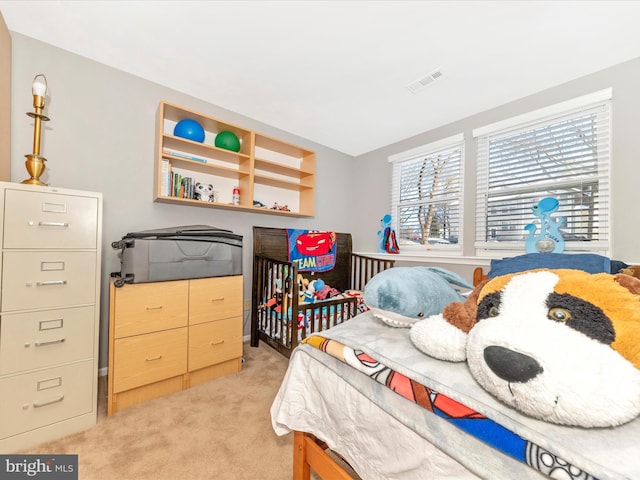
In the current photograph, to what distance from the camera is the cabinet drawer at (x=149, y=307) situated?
1540mm

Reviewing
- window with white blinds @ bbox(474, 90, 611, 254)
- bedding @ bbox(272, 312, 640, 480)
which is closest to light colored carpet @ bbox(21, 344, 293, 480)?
bedding @ bbox(272, 312, 640, 480)

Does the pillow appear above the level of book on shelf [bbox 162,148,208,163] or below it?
below

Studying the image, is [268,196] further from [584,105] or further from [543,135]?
[584,105]

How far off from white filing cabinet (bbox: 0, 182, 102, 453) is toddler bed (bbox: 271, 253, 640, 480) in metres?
1.20

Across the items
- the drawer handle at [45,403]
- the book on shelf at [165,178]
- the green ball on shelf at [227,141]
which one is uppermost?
the green ball on shelf at [227,141]

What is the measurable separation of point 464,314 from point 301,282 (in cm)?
204

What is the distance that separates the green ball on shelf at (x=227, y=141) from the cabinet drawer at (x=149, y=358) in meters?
1.50

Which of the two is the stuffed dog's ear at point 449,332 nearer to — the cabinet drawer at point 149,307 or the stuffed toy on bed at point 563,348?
the stuffed toy on bed at point 563,348

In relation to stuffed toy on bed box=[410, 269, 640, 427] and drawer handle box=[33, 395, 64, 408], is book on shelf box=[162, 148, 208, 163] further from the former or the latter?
stuffed toy on bed box=[410, 269, 640, 427]

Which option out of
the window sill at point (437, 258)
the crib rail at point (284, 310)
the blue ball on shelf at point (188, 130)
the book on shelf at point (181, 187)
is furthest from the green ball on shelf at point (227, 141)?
the window sill at point (437, 258)

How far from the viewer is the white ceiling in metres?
1.41

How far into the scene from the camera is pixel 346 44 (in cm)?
163

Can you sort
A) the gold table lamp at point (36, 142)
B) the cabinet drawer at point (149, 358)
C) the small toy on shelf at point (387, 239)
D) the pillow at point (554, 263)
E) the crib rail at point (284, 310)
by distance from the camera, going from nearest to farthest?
the pillow at point (554, 263), the gold table lamp at point (36, 142), the cabinet drawer at point (149, 358), the crib rail at point (284, 310), the small toy on shelf at point (387, 239)

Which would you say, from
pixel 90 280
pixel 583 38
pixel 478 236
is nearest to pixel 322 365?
pixel 90 280
